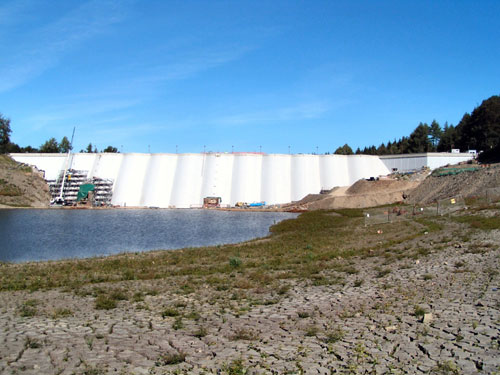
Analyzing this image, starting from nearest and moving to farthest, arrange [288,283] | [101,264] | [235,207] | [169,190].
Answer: [288,283], [101,264], [235,207], [169,190]

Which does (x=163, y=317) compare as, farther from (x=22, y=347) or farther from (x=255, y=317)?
(x=22, y=347)

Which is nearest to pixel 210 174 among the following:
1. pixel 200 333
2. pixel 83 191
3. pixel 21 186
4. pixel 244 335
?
pixel 83 191

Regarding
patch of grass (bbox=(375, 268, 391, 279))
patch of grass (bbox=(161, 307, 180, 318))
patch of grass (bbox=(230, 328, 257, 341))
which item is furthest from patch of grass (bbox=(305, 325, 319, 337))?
patch of grass (bbox=(375, 268, 391, 279))

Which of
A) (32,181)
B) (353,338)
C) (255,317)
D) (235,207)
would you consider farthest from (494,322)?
(32,181)

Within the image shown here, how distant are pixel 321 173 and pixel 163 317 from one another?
103931 millimetres

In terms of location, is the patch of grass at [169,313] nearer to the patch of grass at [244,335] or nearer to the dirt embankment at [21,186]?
the patch of grass at [244,335]

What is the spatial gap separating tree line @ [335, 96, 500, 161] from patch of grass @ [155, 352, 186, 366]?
9093 cm

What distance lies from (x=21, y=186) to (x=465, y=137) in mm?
110645

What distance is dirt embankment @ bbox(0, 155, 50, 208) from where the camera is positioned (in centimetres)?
9300

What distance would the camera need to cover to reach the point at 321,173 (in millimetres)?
112188

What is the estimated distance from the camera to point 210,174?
4328 inches

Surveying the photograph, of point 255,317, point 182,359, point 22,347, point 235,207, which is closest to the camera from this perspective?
point 182,359

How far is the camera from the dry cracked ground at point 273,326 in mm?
7035

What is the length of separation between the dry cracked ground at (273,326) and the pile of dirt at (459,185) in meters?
39.7
